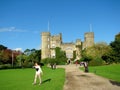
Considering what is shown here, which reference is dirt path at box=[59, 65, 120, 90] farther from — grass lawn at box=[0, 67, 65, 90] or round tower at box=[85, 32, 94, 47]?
round tower at box=[85, 32, 94, 47]

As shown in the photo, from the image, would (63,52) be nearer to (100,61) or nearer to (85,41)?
(85,41)

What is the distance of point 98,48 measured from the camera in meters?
81.6

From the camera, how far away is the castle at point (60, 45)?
100312mm

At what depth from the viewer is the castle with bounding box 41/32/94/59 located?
3949 inches

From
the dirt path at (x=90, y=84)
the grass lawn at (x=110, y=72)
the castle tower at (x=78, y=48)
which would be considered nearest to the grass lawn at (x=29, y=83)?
the dirt path at (x=90, y=84)

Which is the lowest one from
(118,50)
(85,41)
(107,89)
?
(107,89)

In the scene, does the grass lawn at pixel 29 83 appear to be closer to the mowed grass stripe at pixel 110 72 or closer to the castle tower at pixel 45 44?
the mowed grass stripe at pixel 110 72

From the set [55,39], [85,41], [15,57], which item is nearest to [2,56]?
[15,57]

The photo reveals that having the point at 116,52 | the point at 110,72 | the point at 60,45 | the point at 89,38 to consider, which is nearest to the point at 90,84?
the point at 110,72

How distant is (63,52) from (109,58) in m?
34.0

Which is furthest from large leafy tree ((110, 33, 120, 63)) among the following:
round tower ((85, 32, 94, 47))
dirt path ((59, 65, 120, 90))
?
dirt path ((59, 65, 120, 90))

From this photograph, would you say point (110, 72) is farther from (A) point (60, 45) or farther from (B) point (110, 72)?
(A) point (60, 45)

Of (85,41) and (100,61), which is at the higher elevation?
(85,41)

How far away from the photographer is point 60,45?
4021 inches
